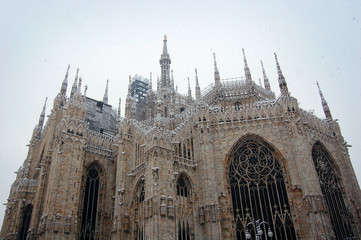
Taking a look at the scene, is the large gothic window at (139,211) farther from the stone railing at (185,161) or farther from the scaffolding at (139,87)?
the scaffolding at (139,87)

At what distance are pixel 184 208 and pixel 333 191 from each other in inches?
582

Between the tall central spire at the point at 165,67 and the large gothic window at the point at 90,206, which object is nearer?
the large gothic window at the point at 90,206

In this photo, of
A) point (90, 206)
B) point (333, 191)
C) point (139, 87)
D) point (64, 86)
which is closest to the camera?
point (333, 191)

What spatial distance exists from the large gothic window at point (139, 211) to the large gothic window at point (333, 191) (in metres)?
16.8

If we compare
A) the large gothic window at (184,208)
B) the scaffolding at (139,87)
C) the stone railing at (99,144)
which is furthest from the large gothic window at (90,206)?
the scaffolding at (139,87)

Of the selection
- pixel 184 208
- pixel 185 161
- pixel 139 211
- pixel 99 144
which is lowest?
pixel 184 208

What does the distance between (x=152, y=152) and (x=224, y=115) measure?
9.01 metres

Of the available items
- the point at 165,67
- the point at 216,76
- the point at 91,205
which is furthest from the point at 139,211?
the point at 165,67

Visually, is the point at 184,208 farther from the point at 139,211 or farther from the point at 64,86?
the point at 64,86

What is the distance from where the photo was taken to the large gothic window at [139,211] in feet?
88.1

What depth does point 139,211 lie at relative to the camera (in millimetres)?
28047

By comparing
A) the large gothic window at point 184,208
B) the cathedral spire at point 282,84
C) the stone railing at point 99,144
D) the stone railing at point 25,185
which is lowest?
the large gothic window at point 184,208

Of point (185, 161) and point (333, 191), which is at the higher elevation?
point (185, 161)

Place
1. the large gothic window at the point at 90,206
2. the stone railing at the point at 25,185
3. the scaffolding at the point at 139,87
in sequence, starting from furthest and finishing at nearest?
the scaffolding at the point at 139,87, the stone railing at the point at 25,185, the large gothic window at the point at 90,206
